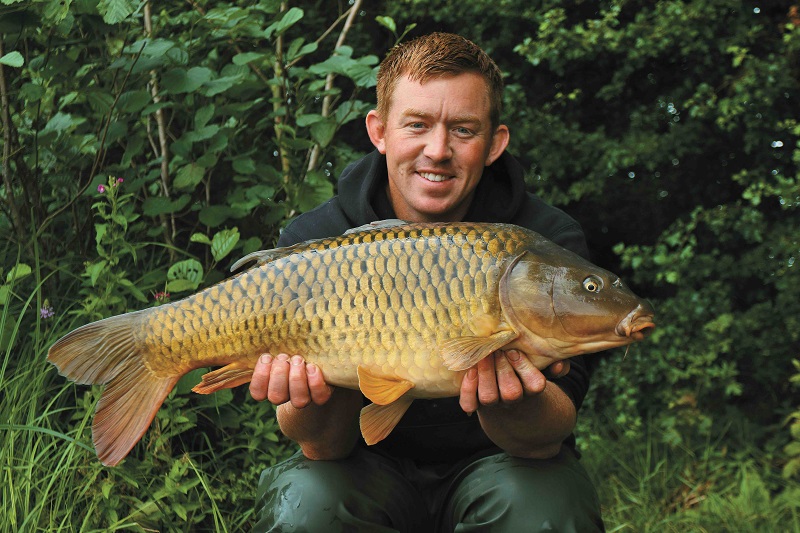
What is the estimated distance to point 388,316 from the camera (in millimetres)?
1499

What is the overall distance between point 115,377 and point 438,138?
69cm

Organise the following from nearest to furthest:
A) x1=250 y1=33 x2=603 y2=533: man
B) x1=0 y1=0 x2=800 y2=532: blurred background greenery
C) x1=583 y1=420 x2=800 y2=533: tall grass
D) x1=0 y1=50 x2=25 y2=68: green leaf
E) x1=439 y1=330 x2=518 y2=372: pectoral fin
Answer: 1. x1=439 y1=330 x2=518 y2=372: pectoral fin
2. x1=250 y1=33 x2=603 y2=533: man
3. x1=0 y1=50 x2=25 y2=68: green leaf
4. x1=0 y1=0 x2=800 y2=532: blurred background greenery
5. x1=583 y1=420 x2=800 y2=533: tall grass

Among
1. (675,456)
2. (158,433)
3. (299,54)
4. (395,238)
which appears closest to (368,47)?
(299,54)

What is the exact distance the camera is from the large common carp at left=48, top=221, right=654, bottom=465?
149 cm

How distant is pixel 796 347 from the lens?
4230 mm

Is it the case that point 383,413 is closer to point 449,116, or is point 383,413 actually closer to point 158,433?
point 449,116

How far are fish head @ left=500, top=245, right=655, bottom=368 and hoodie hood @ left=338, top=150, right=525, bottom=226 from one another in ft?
1.68

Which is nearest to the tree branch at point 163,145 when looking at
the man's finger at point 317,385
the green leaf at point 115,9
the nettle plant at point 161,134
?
the nettle plant at point 161,134

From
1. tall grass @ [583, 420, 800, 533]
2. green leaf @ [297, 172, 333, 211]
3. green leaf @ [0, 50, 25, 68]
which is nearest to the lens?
green leaf @ [0, 50, 25, 68]

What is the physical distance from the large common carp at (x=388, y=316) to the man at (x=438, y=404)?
0.19 feet

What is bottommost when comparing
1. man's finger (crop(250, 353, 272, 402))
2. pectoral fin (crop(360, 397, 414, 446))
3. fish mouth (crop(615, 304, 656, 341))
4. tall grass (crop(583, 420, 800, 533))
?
tall grass (crop(583, 420, 800, 533))

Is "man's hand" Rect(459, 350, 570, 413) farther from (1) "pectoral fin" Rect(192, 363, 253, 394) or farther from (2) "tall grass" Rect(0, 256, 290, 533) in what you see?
(2) "tall grass" Rect(0, 256, 290, 533)

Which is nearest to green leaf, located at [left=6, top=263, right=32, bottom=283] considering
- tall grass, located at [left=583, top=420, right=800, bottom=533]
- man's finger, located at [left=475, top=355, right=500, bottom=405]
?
man's finger, located at [left=475, top=355, right=500, bottom=405]

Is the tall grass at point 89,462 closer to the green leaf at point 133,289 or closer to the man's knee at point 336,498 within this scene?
the green leaf at point 133,289
